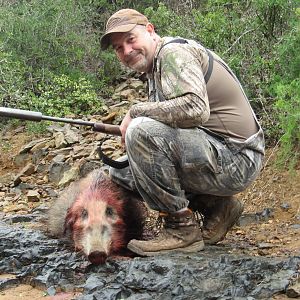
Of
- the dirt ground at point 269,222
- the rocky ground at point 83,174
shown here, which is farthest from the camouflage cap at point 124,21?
the dirt ground at point 269,222

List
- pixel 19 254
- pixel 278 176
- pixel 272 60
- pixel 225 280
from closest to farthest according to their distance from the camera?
1. pixel 225 280
2. pixel 19 254
3. pixel 278 176
4. pixel 272 60

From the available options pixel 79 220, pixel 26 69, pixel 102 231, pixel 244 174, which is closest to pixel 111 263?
pixel 102 231

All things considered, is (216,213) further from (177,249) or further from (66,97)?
(66,97)

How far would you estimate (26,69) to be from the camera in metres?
10.6

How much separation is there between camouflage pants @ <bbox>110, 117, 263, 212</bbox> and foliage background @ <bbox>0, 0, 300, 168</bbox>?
1480 mm

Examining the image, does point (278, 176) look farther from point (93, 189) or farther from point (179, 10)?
point (179, 10)

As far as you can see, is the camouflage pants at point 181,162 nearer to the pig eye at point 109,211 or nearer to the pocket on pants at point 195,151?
the pocket on pants at point 195,151

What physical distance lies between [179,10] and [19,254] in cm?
686

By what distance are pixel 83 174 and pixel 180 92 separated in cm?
369

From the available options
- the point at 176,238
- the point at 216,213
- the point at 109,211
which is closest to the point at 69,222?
the point at 109,211

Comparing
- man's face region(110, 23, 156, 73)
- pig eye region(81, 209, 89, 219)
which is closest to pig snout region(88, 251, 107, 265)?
pig eye region(81, 209, 89, 219)

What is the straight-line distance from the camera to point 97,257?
4.34 meters

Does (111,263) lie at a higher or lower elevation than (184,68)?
lower

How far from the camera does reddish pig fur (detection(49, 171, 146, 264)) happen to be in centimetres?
459
